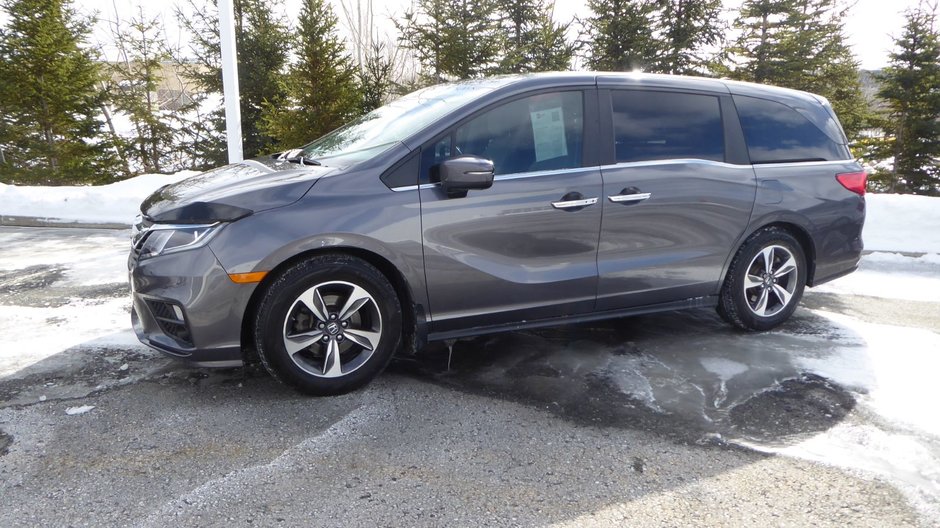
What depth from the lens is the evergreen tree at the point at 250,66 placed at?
652 inches

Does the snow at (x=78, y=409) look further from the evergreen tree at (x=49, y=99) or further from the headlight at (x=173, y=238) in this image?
the evergreen tree at (x=49, y=99)

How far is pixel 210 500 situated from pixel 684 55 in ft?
63.5

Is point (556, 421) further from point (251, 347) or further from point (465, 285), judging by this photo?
point (251, 347)

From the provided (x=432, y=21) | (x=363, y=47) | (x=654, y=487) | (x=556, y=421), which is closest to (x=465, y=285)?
(x=556, y=421)

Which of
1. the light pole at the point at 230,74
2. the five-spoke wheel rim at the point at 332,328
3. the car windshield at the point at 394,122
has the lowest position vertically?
the five-spoke wheel rim at the point at 332,328

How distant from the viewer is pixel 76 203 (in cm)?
970

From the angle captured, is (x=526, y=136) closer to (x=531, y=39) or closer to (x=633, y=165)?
(x=633, y=165)

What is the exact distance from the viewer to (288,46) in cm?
1680

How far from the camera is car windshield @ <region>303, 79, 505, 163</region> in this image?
148 inches

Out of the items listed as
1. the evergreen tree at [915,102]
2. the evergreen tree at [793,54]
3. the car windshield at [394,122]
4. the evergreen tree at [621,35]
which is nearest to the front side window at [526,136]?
the car windshield at [394,122]

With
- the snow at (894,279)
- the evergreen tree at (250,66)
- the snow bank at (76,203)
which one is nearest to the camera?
the snow at (894,279)

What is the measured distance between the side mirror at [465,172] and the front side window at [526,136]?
20 cm

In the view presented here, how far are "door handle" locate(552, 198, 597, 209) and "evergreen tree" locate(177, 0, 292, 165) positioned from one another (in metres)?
13.6

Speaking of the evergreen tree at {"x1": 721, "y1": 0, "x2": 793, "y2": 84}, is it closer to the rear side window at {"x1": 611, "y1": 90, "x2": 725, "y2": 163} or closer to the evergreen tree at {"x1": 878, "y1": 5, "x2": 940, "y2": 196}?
the evergreen tree at {"x1": 878, "y1": 5, "x2": 940, "y2": 196}
